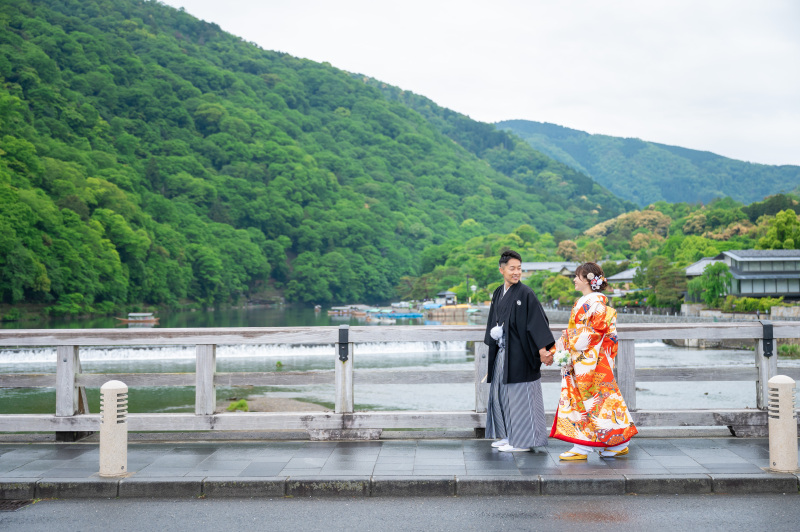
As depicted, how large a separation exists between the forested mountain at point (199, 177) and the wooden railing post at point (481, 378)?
62067 millimetres

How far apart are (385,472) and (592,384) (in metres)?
2.12

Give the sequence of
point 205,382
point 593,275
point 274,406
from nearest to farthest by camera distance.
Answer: point 593,275 < point 205,382 < point 274,406

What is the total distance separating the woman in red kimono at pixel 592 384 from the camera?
629cm

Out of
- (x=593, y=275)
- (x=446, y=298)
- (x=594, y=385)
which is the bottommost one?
(x=446, y=298)

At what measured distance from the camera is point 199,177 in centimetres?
12794

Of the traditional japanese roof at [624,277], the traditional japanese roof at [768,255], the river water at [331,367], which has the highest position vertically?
the traditional japanese roof at [768,255]

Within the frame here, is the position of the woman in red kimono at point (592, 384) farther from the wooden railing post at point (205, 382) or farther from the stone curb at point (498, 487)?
the wooden railing post at point (205, 382)

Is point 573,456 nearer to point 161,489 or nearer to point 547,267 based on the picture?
point 161,489

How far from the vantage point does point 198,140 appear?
138 m

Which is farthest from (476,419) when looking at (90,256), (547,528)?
(90,256)

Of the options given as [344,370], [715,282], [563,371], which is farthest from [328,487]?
[715,282]

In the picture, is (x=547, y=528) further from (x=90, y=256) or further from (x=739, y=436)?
(x=90, y=256)

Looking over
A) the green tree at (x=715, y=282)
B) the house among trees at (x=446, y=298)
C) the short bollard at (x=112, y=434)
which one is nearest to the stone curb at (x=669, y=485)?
the short bollard at (x=112, y=434)

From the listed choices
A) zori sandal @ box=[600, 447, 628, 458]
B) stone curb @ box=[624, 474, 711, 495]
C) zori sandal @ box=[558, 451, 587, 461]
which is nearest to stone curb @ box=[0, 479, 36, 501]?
zori sandal @ box=[558, 451, 587, 461]
